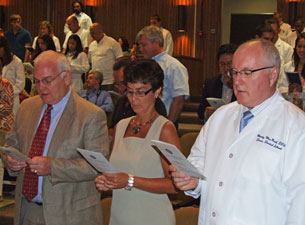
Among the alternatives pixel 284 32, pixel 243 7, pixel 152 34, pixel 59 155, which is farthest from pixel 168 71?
pixel 243 7

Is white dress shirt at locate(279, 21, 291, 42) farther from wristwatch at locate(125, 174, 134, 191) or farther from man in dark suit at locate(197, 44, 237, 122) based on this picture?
wristwatch at locate(125, 174, 134, 191)

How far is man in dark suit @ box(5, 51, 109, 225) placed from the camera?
9.59 ft

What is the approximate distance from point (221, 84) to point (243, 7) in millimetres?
10905

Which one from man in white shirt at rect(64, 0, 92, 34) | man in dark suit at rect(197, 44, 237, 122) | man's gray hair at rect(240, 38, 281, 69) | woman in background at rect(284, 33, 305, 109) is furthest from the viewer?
man in white shirt at rect(64, 0, 92, 34)

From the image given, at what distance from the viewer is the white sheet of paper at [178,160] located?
2.25 meters

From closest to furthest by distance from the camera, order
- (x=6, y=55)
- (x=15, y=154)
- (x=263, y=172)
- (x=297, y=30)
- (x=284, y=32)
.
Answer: (x=263, y=172) < (x=15, y=154) < (x=6, y=55) < (x=297, y=30) < (x=284, y=32)

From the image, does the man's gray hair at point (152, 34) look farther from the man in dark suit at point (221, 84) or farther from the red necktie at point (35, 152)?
the red necktie at point (35, 152)

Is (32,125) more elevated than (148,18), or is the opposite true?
(148,18)

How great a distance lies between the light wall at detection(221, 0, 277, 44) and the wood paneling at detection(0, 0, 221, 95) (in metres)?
0.95

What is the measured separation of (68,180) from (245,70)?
4.00 feet

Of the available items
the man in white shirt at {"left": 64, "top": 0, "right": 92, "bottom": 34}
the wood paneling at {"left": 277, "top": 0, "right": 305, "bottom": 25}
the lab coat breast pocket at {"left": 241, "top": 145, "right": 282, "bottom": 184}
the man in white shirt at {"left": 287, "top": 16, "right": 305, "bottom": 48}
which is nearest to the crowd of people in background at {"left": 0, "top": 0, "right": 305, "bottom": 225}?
the lab coat breast pocket at {"left": 241, "top": 145, "right": 282, "bottom": 184}

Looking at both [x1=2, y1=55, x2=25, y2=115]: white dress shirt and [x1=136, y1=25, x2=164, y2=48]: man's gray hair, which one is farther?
[x1=2, y1=55, x2=25, y2=115]: white dress shirt

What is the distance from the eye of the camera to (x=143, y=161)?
9.69ft

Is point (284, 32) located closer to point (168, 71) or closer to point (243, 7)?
point (243, 7)
